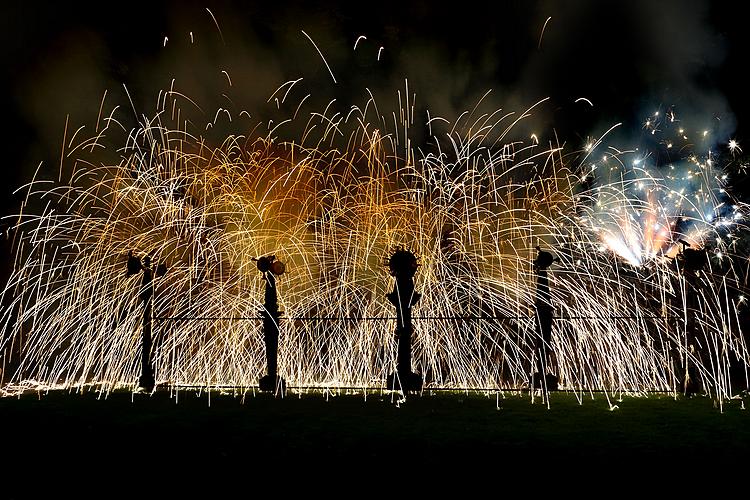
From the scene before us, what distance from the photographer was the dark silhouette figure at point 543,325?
8.01 metres

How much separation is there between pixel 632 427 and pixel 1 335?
37.0ft

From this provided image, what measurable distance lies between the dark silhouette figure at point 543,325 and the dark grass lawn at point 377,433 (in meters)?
0.30

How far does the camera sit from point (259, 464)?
14.7 ft

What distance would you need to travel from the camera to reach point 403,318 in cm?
817

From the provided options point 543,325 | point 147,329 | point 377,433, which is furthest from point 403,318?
point 147,329

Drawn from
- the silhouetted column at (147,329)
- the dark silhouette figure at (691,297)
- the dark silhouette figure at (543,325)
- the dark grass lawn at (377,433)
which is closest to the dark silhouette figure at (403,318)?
the dark grass lawn at (377,433)

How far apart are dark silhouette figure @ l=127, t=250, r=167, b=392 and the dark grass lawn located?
0.88 meters

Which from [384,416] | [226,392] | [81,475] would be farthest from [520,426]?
[226,392]

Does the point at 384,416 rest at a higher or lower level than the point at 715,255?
lower

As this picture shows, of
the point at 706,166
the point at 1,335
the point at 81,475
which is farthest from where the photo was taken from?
the point at 706,166

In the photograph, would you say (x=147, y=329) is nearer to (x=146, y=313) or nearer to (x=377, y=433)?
(x=146, y=313)

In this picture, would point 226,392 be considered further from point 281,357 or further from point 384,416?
point 384,416

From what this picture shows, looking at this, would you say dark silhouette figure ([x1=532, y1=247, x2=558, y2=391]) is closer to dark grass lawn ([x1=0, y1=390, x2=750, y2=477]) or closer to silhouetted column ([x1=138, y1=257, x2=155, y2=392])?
dark grass lawn ([x1=0, y1=390, x2=750, y2=477])

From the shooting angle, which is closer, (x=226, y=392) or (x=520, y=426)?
(x=520, y=426)
